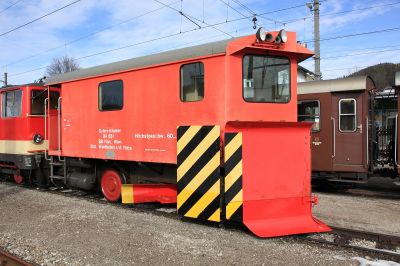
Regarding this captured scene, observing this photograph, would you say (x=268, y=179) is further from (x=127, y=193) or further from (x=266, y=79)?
(x=127, y=193)

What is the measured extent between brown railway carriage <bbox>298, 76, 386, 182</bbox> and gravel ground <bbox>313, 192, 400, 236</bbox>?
0.85 meters

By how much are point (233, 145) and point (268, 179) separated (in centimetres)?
77

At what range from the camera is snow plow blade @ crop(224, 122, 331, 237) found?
20.4ft

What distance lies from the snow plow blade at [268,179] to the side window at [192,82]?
104 centimetres

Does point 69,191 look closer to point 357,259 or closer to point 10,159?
point 10,159

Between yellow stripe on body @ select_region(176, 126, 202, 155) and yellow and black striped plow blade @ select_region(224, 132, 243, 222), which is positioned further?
yellow stripe on body @ select_region(176, 126, 202, 155)

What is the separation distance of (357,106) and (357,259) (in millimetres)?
6248

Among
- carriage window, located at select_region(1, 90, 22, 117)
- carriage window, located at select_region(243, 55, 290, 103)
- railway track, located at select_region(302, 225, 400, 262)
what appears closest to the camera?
railway track, located at select_region(302, 225, 400, 262)

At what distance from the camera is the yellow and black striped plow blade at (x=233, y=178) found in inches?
245

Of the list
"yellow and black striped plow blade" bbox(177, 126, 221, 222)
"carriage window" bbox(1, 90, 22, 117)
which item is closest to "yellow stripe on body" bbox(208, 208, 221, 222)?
"yellow and black striped plow blade" bbox(177, 126, 221, 222)

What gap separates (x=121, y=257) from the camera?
527 cm

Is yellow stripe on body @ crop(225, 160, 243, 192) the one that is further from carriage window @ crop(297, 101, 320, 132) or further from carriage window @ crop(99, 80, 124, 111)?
carriage window @ crop(297, 101, 320, 132)

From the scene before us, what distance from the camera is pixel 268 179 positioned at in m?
6.39

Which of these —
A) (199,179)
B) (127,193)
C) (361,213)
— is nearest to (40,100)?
(127,193)
